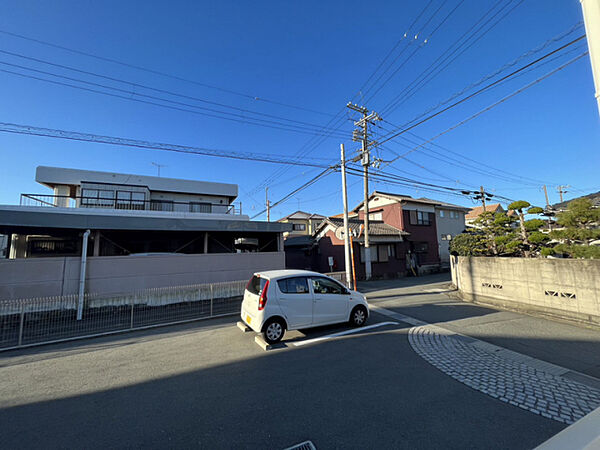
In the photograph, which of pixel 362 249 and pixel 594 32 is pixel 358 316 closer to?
pixel 594 32

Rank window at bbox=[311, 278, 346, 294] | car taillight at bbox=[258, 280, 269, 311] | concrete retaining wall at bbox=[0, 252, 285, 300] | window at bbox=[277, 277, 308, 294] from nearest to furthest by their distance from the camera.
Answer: car taillight at bbox=[258, 280, 269, 311]
window at bbox=[277, 277, 308, 294]
window at bbox=[311, 278, 346, 294]
concrete retaining wall at bbox=[0, 252, 285, 300]

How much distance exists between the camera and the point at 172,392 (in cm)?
372

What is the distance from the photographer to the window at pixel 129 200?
17.5 metres

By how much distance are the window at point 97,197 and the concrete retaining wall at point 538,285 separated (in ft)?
68.8

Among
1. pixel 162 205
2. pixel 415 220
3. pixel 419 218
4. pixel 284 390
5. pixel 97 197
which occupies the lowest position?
pixel 284 390

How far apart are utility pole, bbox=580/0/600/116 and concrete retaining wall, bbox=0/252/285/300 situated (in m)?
11.6

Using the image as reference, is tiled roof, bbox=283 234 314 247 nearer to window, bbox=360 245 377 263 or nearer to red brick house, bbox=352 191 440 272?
window, bbox=360 245 377 263

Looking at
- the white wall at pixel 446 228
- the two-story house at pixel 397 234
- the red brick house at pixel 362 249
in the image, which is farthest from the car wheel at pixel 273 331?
the white wall at pixel 446 228

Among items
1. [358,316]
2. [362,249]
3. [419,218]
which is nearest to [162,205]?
[362,249]

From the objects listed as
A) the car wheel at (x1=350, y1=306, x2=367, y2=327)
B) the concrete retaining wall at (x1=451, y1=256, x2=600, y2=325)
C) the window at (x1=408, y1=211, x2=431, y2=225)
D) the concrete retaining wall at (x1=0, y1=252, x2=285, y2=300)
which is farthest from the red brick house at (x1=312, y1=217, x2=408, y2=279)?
the car wheel at (x1=350, y1=306, x2=367, y2=327)

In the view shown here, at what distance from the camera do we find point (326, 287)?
644 cm

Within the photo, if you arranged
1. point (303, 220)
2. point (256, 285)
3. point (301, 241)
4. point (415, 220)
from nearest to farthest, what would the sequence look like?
point (256, 285) < point (415, 220) < point (301, 241) < point (303, 220)

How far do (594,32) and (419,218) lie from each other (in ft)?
72.2

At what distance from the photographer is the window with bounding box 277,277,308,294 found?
579cm
